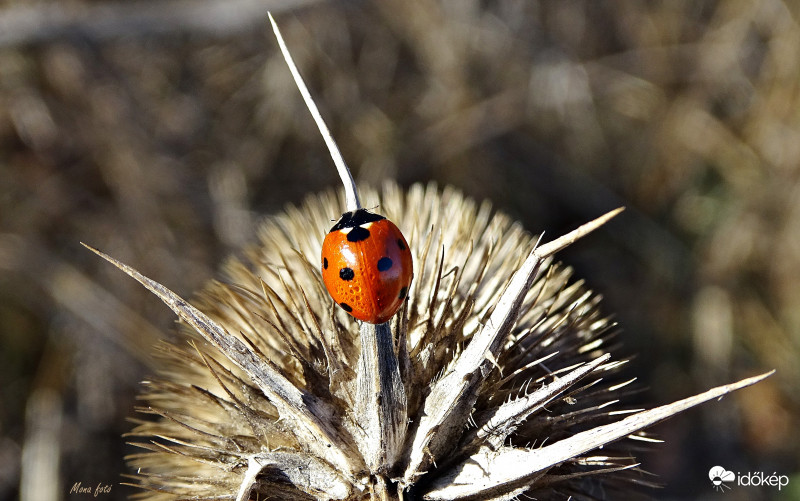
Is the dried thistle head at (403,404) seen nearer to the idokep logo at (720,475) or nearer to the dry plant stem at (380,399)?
the dry plant stem at (380,399)

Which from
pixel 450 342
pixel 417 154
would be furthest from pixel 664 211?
pixel 450 342

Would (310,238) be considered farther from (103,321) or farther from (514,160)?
(514,160)

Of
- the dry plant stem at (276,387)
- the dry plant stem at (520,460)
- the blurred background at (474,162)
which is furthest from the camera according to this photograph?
the blurred background at (474,162)

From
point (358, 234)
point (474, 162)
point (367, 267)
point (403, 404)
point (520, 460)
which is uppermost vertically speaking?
point (474, 162)

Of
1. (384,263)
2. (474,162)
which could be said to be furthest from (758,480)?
(384,263)

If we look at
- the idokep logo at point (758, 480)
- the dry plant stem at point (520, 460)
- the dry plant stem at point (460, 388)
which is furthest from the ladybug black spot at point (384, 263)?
the idokep logo at point (758, 480)

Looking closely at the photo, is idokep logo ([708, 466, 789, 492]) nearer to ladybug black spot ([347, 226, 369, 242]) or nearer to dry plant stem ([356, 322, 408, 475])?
dry plant stem ([356, 322, 408, 475])

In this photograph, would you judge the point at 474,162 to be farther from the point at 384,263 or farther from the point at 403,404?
the point at 403,404
